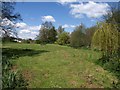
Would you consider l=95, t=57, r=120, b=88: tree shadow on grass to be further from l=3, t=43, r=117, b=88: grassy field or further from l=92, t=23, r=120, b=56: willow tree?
l=92, t=23, r=120, b=56: willow tree

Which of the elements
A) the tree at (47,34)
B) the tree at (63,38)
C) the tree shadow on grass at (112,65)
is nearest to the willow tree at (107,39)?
the tree shadow on grass at (112,65)

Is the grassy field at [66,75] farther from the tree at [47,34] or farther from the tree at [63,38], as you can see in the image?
the tree at [63,38]

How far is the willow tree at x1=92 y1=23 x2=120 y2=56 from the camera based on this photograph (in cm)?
1531

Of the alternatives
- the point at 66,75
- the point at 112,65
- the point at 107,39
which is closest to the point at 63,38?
the point at 107,39

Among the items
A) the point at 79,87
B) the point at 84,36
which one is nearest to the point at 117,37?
the point at 79,87

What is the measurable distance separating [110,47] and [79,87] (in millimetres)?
4516

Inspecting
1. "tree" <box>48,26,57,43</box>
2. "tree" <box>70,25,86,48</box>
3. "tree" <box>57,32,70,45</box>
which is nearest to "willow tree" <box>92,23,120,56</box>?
"tree" <box>70,25,86,48</box>

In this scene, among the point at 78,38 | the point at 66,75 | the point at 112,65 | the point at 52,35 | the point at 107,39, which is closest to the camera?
the point at 66,75

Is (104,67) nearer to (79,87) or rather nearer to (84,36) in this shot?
(79,87)

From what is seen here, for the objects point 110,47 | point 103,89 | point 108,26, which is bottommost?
point 103,89

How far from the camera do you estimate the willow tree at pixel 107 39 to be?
15312 mm

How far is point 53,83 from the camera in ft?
39.4

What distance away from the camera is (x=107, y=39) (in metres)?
15.7

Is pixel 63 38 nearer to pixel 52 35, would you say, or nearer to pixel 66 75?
pixel 52 35
